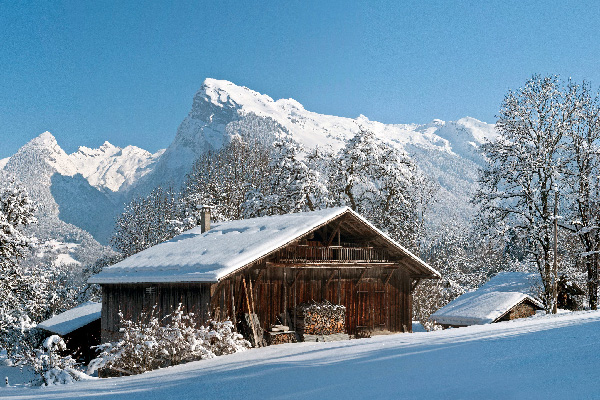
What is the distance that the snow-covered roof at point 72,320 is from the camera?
98.0 feet

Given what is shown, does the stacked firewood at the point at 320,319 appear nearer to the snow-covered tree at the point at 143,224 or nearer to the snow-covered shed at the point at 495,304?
the snow-covered shed at the point at 495,304

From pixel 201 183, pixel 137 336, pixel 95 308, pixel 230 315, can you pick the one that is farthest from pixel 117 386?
pixel 201 183

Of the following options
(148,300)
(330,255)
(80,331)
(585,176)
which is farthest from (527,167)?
(80,331)

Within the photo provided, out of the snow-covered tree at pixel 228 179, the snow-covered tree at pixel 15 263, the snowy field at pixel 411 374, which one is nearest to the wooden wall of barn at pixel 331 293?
the snowy field at pixel 411 374

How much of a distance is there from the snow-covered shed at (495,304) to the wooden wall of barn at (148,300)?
70.1ft

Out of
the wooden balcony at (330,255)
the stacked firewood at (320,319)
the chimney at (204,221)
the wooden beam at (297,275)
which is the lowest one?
the stacked firewood at (320,319)

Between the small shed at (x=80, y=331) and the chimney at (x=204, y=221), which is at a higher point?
the chimney at (x=204, y=221)

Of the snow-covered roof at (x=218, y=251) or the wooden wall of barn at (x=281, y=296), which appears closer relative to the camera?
the snow-covered roof at (x=218, y=251)

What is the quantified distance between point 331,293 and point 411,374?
17.4m

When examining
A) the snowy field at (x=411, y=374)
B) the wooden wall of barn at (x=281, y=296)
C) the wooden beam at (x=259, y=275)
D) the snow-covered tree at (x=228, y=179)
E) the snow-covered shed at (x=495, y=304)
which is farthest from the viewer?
the snow-covered tree at (x=228, y=179)

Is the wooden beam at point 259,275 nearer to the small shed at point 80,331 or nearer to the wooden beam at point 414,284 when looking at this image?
→ the wooden beam at point 414,284

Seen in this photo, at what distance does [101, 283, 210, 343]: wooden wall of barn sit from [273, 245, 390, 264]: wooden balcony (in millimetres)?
3276

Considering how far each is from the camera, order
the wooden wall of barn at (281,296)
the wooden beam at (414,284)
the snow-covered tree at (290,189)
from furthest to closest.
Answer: the snow-covered tree at (290,189)
the wooden beam at (414,284)
the wooden wall of barn at (281,296)

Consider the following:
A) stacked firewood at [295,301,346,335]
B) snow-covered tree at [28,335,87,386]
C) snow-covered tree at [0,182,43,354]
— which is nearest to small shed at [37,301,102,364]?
snow-covered tree at [0,182,43,354]
